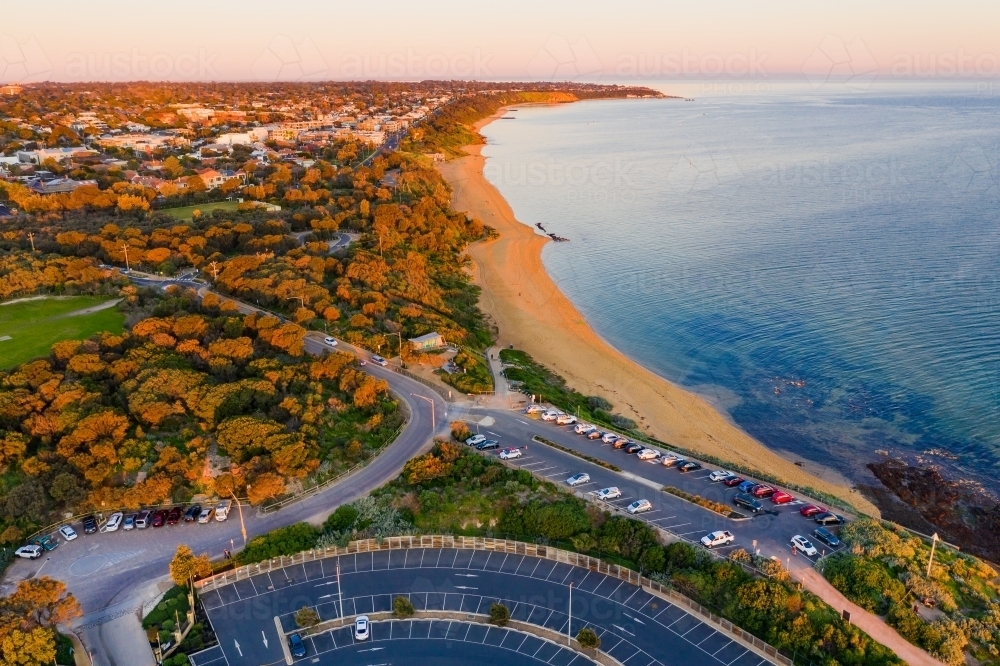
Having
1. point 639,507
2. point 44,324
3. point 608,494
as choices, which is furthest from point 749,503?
point 44,324

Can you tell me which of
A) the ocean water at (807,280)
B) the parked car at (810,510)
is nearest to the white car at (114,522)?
the parked car at (810,510)

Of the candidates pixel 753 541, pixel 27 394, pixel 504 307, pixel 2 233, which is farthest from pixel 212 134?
Result: pixel 753 541

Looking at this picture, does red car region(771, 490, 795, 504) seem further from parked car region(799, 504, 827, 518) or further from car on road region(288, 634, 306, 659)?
car on road region(288, 634, 306, 659)

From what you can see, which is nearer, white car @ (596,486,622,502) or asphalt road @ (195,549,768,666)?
asphalt road @ (195,549,768,666)

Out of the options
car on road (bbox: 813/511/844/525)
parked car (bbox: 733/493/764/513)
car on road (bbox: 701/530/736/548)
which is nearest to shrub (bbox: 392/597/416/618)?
car on road (bbox: 701/530/736/548)

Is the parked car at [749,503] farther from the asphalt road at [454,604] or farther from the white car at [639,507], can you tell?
the asphalt road at [454,604]

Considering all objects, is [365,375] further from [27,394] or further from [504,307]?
[504,307]

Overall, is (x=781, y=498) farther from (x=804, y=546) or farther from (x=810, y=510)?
(x=804, y=546)
